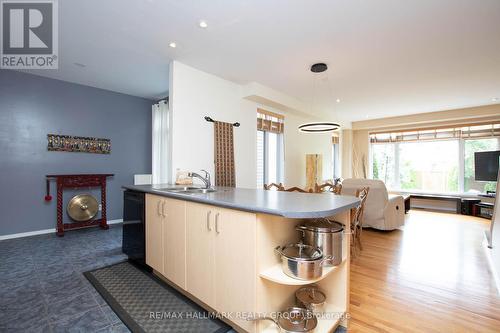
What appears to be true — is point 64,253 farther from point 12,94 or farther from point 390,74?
point 390,74

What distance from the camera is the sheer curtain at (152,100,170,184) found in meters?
4.41

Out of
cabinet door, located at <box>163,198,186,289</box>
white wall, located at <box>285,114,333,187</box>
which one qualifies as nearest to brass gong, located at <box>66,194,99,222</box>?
cabinet door, located at <box>163,198,186,289</box>

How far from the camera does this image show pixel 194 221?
1.80 meters

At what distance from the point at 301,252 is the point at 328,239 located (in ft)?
0.68

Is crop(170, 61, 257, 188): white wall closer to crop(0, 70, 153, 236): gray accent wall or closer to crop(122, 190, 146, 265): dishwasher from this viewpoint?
crop(122, 190, 146, 265): dishwasher

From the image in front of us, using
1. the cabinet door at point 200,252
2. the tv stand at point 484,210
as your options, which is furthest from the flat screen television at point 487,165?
the cabinet door at point 200,252

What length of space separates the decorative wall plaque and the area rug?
2.59 m

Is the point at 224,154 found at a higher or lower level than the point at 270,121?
Answer: lower

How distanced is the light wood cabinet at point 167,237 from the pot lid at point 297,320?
88 centimetres

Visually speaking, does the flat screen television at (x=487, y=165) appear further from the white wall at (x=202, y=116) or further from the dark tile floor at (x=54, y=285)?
the dark tile floor at (x=54, y=285)

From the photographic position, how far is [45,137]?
3.79m

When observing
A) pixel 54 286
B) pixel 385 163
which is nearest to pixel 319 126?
pixel 54 286

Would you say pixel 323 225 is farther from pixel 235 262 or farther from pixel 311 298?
pixel 235 262

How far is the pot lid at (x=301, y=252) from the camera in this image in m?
1.42
